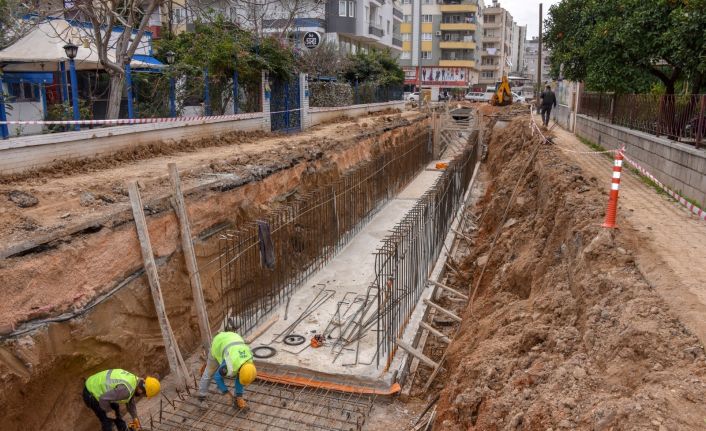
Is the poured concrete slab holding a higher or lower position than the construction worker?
lower

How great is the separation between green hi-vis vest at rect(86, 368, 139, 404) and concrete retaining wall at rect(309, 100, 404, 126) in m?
16.2

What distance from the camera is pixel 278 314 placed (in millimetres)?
7910

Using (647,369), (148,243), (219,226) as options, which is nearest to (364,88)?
(219,226)

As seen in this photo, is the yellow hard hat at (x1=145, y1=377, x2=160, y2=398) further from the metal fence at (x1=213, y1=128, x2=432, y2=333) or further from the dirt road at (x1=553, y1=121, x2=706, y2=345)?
the dirt road at (x1=553, y1=121, x2=706, y2=345)

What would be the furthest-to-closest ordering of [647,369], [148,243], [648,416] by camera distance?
[148,243] → [647,369] → [648,416]

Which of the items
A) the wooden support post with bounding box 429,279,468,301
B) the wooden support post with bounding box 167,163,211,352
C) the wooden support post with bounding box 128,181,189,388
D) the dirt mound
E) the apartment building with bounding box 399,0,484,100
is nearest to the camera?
the dirt mound

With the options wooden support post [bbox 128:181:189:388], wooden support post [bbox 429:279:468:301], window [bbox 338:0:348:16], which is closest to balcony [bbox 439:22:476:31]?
window [bbox 338:0:348:16]

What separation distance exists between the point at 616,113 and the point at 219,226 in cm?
1173

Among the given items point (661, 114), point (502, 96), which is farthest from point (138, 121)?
point (502, 96)

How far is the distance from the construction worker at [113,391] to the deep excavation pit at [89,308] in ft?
1.52

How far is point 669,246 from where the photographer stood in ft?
19.3

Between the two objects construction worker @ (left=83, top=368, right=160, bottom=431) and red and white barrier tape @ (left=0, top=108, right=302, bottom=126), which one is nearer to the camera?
construction worker @ (left=83, top=368, right=160, bottom=431)

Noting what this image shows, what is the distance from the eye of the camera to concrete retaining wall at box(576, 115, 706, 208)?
8.38 meters

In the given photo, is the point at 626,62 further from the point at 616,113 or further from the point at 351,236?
the point at 351,236
